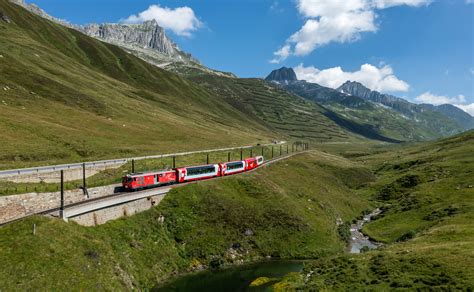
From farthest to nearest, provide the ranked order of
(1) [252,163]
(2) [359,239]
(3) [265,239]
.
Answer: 1. (1) [252,163]
2. (2) [359,239]
3. (3) [265,239]

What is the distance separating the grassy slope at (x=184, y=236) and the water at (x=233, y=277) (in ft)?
7.90

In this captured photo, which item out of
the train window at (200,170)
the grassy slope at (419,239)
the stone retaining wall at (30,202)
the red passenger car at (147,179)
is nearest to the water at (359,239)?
the grassy slope at (419,239)

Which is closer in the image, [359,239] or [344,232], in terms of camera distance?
[344,232]

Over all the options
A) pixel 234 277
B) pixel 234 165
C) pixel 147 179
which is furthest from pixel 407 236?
pixel 147 179

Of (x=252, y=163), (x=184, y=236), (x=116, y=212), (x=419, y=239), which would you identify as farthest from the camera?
(x=252, y=163)

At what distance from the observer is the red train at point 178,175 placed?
68.8 m

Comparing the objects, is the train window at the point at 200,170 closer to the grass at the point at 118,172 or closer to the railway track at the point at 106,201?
the railway track at the point at 106,201

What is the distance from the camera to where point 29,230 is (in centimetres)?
4162

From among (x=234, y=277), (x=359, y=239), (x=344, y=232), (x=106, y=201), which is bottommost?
(x=359, y=239)

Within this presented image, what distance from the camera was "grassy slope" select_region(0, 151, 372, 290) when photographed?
3900 centimetres

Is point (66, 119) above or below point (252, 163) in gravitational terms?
above

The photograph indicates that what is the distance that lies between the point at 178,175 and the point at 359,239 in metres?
43.9

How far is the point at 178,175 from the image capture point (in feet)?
266

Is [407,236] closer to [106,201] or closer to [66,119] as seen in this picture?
[106,201]
